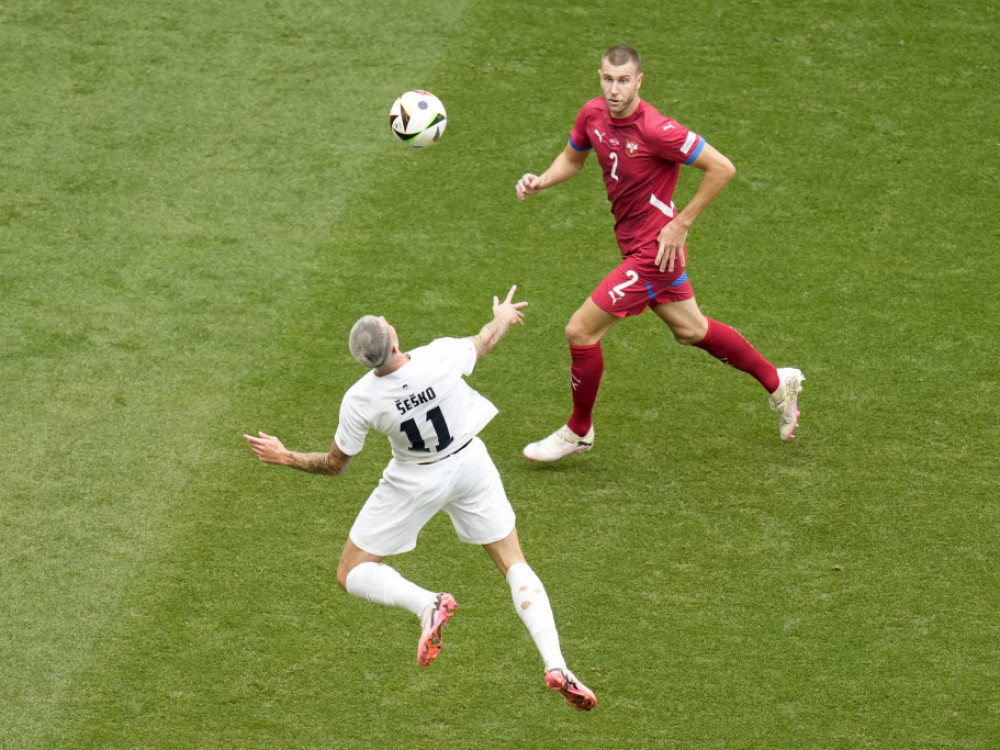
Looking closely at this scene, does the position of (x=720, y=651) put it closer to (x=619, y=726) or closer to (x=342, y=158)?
(x=619, y=726)

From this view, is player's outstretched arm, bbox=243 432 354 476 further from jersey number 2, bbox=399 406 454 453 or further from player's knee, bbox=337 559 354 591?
player's knee, bbox=337 559 354 591

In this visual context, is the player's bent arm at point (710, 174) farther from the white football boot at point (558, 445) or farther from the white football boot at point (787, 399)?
the white football boot at point (558, 445)

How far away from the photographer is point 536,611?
612cm

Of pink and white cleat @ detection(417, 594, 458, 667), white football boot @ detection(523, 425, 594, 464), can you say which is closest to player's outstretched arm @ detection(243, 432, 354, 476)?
pink and white cleat @ detection(417, 594, 458, 667)

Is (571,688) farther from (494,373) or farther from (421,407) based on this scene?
(494,373)

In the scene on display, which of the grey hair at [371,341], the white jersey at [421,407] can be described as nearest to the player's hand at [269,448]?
the white jersey at [421,407]

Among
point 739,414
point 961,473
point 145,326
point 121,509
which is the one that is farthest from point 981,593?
point 145,326

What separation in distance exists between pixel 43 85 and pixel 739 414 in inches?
255

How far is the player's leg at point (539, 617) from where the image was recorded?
5805 millimetres

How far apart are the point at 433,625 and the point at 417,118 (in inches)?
146

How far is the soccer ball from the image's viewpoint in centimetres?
844

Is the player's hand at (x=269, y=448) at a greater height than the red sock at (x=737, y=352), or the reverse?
the player's hand at (x=269, y=448)

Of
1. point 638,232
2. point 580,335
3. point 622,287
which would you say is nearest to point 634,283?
Answer: point 622,287

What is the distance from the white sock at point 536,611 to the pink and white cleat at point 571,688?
0.20 feet
